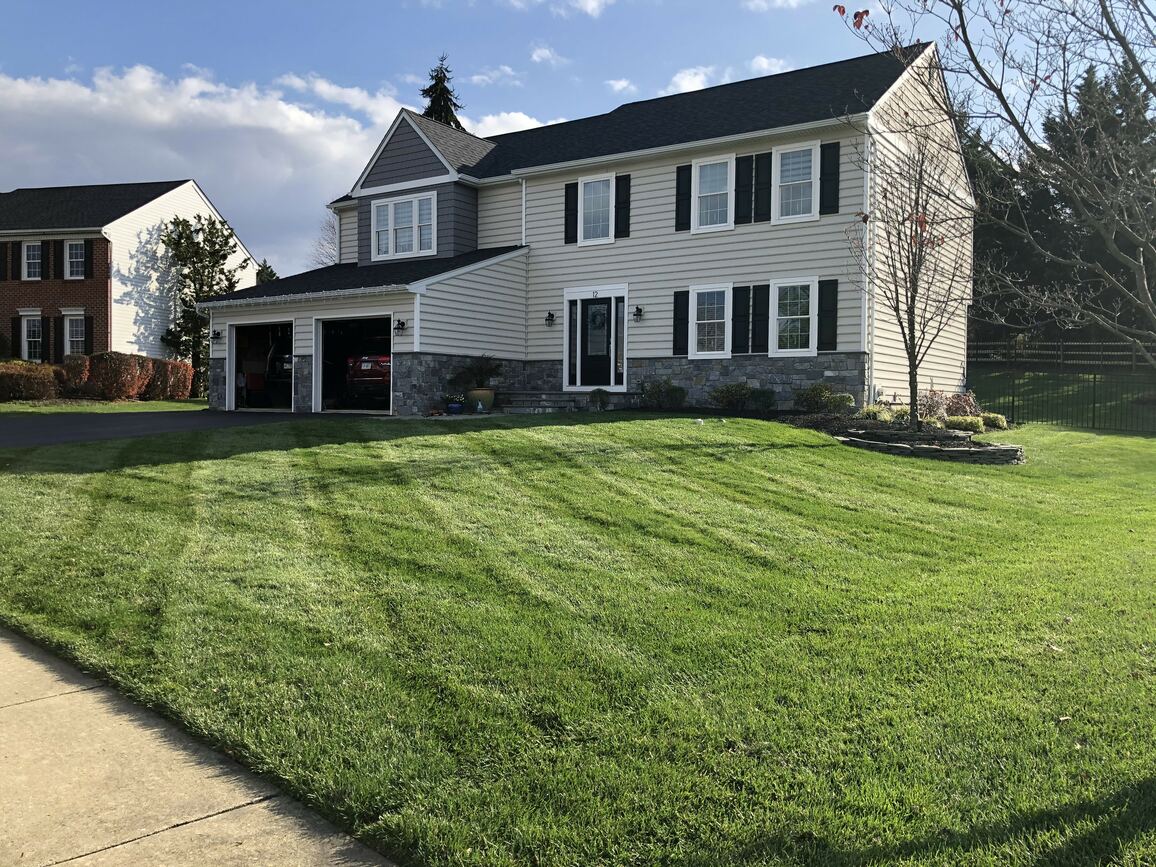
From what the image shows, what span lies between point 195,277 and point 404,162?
15.7m

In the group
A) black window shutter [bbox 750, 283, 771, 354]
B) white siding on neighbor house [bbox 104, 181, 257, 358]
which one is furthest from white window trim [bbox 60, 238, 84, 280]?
black window shutter [bbox 750, 283, 771, 354]

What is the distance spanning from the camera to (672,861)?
8.05ft

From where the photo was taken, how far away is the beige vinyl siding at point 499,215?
19.7 metres

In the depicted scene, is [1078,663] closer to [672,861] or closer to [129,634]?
[672,861]

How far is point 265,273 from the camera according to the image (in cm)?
3906

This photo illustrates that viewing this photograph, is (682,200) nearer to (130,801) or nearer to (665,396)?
(665,396)

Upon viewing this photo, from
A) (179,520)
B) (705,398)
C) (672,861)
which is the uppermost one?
(705,398)

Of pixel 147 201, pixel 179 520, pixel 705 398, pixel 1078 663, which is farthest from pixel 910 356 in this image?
pixel 147 201

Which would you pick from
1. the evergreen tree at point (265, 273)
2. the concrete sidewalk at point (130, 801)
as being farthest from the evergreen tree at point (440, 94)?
the concrete sidewalk at point (130, 801)

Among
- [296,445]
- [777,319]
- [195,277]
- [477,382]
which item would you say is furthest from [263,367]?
[195,277]

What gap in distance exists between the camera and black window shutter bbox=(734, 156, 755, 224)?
16281 mm

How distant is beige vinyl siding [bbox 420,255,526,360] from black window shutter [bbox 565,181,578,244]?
129 cm

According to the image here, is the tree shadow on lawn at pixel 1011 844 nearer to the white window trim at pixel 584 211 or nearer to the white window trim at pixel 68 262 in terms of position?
the white window trim at pixel 584 211

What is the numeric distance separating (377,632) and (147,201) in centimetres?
3278
